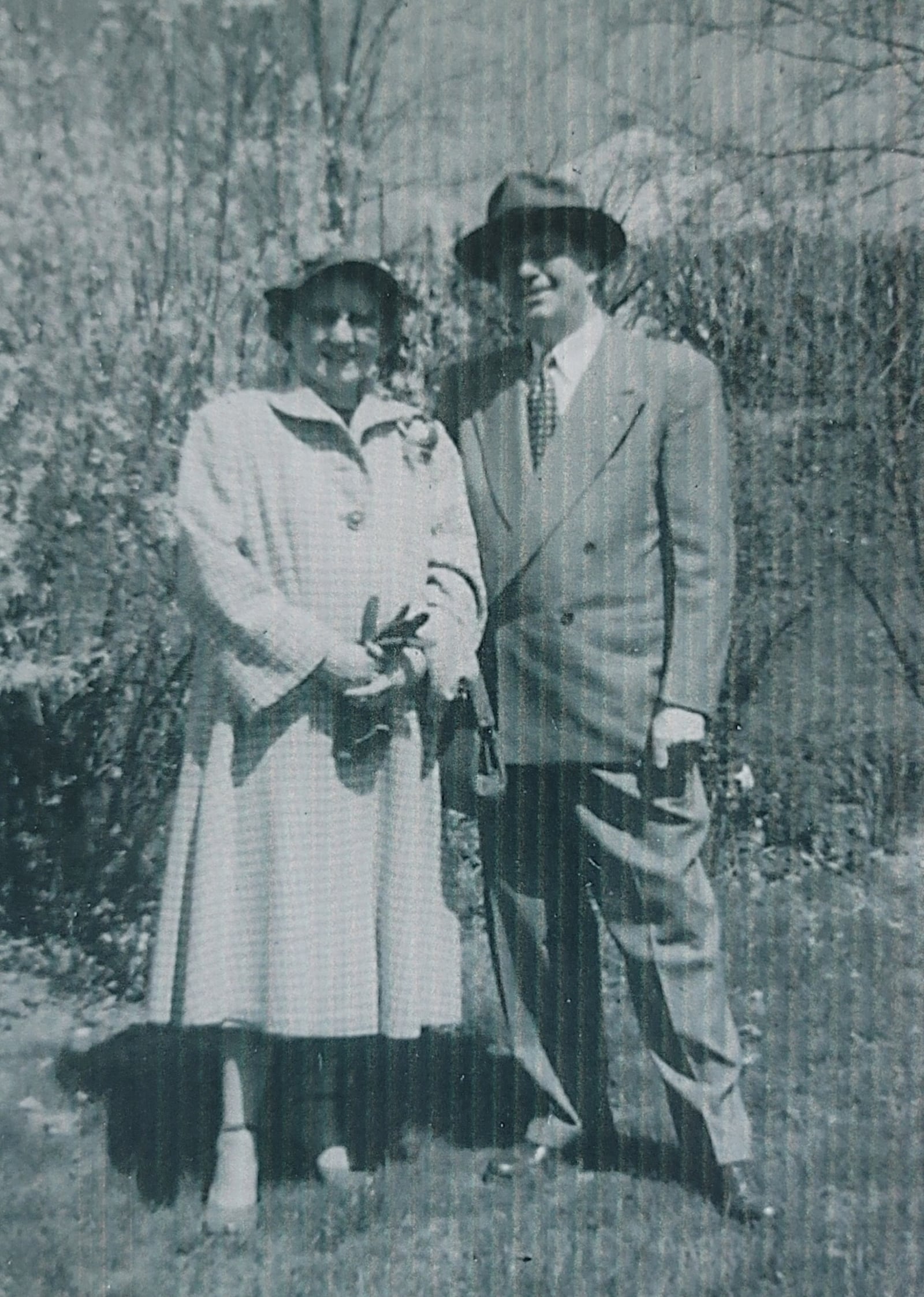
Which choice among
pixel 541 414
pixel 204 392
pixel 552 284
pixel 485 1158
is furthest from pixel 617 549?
pixel 485 1158

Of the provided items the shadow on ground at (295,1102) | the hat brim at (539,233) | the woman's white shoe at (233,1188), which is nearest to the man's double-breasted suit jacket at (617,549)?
the hat brim at (539,233)

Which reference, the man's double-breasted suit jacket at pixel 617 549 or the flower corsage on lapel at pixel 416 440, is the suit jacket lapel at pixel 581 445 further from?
the flower corsage on lapel at pixel 416 440

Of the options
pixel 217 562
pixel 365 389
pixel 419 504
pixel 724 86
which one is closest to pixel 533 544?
pixel 419 504

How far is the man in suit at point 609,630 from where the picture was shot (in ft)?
11.1

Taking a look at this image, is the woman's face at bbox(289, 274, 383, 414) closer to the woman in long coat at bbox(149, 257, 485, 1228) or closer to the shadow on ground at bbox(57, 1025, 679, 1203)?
the woman in long coat at bbox(149, 257, 485, 1228)

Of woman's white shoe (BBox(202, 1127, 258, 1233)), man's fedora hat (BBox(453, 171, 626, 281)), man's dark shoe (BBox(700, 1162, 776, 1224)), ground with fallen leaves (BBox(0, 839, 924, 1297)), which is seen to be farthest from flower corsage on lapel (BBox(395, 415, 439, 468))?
man's dark shoe (BBox(700, 1162, 776, 1224))

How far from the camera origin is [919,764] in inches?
147

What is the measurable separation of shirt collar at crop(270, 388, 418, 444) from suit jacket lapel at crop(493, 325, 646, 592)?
1.27 ft

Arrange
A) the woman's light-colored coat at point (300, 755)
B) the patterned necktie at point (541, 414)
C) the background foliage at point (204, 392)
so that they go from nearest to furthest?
the woman's light-colored coat at point (300, 755) → the patterned necktie at point (541, 414) → the background foliage at point (204, 392)

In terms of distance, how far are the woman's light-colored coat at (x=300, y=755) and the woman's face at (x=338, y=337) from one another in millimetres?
61

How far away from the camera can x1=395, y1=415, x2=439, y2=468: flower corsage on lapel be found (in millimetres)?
3436

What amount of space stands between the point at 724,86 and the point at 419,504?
1.47 m

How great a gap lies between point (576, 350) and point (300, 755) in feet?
4.27

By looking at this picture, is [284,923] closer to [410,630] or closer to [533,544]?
[410,630]
